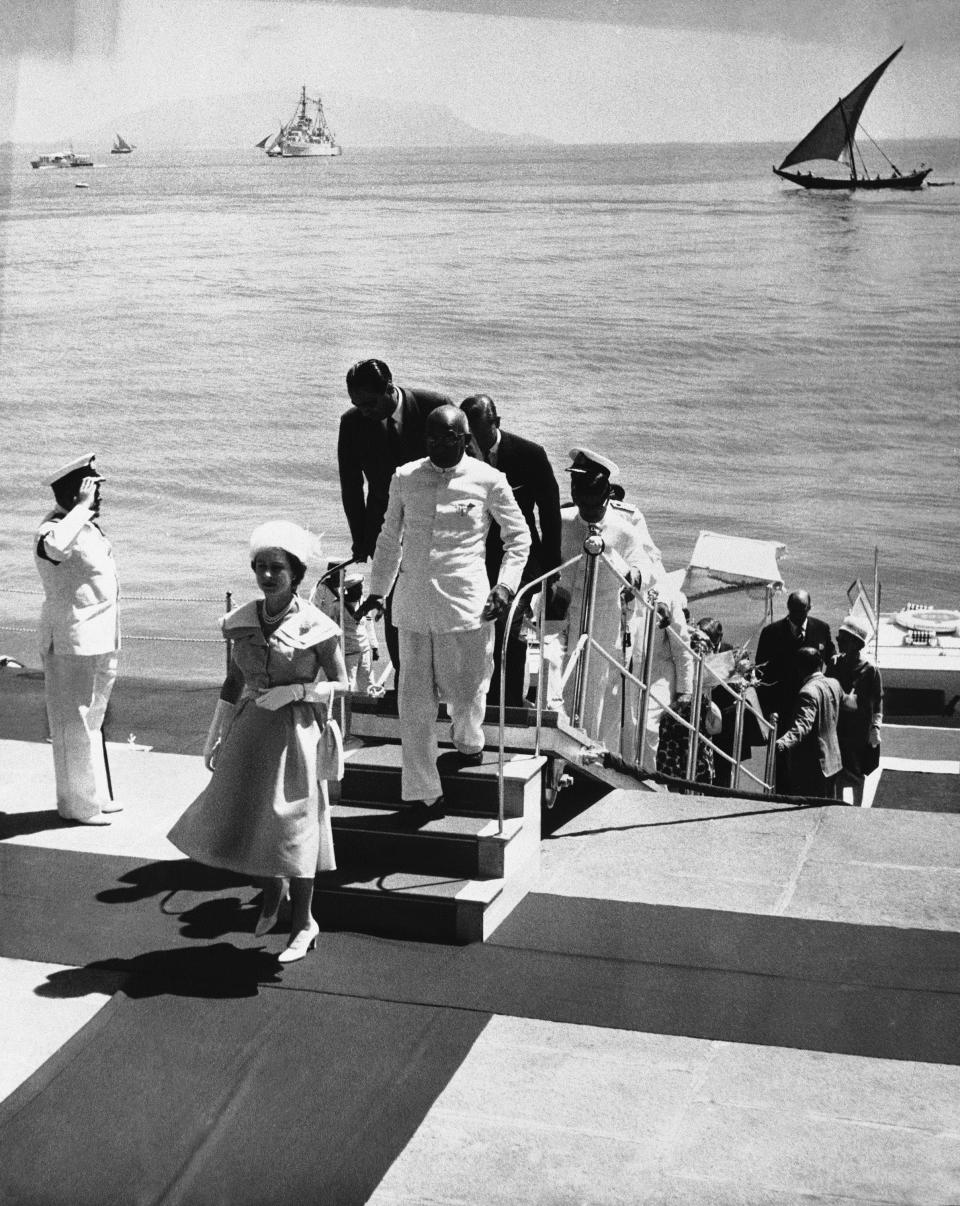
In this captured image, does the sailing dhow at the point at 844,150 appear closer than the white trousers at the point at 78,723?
No

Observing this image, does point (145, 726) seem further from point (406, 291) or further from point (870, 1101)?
point (406, 291)

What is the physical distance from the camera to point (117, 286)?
98.0ft

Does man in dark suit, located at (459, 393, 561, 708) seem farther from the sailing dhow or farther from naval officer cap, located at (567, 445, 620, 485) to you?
the sailing dhow

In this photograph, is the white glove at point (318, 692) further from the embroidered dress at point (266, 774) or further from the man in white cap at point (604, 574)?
the man in white cap at point (604, 574)

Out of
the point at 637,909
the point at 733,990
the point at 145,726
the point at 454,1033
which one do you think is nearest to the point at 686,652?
the point at 637,909

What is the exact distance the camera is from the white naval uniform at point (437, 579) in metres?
4.96

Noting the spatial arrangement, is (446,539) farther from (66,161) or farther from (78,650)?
(66,161)

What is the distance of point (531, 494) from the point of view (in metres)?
5.52

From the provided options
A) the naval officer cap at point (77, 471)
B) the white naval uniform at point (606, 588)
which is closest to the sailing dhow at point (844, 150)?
the white naval uniform at point (606, 588)

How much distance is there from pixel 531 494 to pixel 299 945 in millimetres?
1812

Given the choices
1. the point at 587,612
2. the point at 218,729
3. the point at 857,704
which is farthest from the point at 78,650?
the point at 857,704

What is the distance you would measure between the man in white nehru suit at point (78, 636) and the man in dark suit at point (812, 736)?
292 centimetres

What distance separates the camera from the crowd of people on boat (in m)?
4.55

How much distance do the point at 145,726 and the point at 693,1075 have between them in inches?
191
